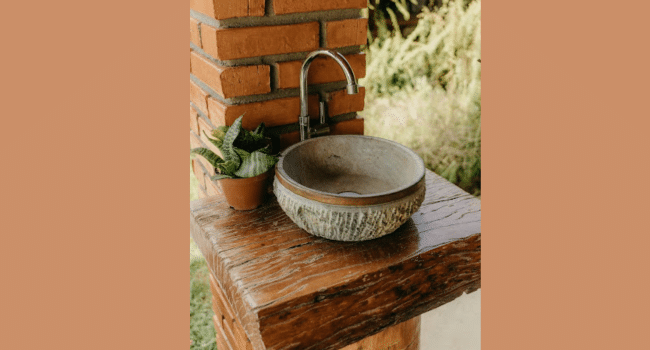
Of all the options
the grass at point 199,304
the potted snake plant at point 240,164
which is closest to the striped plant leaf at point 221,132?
the potted snake plant at point 240,164

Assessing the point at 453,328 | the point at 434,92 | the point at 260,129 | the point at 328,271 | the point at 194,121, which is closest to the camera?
the point at 328,271

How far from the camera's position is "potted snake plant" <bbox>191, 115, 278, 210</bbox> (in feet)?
3.36

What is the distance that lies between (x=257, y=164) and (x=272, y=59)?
0.27m

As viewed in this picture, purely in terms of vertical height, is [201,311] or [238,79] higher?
[238,79]

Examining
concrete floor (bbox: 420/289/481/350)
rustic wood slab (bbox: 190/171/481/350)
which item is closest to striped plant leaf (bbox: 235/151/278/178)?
rustic wood slab (bbox: 190/171/481/350)

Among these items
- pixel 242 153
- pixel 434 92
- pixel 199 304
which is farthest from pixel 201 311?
pixel 434 92

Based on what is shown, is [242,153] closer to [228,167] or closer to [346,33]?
[228,167]

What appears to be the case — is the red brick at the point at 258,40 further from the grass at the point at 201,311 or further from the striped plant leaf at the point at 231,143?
the grass at the point at 201,311

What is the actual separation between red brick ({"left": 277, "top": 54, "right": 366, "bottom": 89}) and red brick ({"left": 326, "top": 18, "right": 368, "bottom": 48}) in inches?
1.5

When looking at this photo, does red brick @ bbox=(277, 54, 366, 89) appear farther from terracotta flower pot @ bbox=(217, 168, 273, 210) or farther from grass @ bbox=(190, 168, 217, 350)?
grass @ bbox=(190, 168, 217, 350)

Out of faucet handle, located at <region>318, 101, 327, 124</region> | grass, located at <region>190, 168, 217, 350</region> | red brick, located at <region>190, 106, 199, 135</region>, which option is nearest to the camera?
faucet handle, located at <region>318, 101, 327, 124</region>

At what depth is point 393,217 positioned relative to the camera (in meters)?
0.91

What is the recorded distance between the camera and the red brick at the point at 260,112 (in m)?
1.11

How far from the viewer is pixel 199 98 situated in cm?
129
